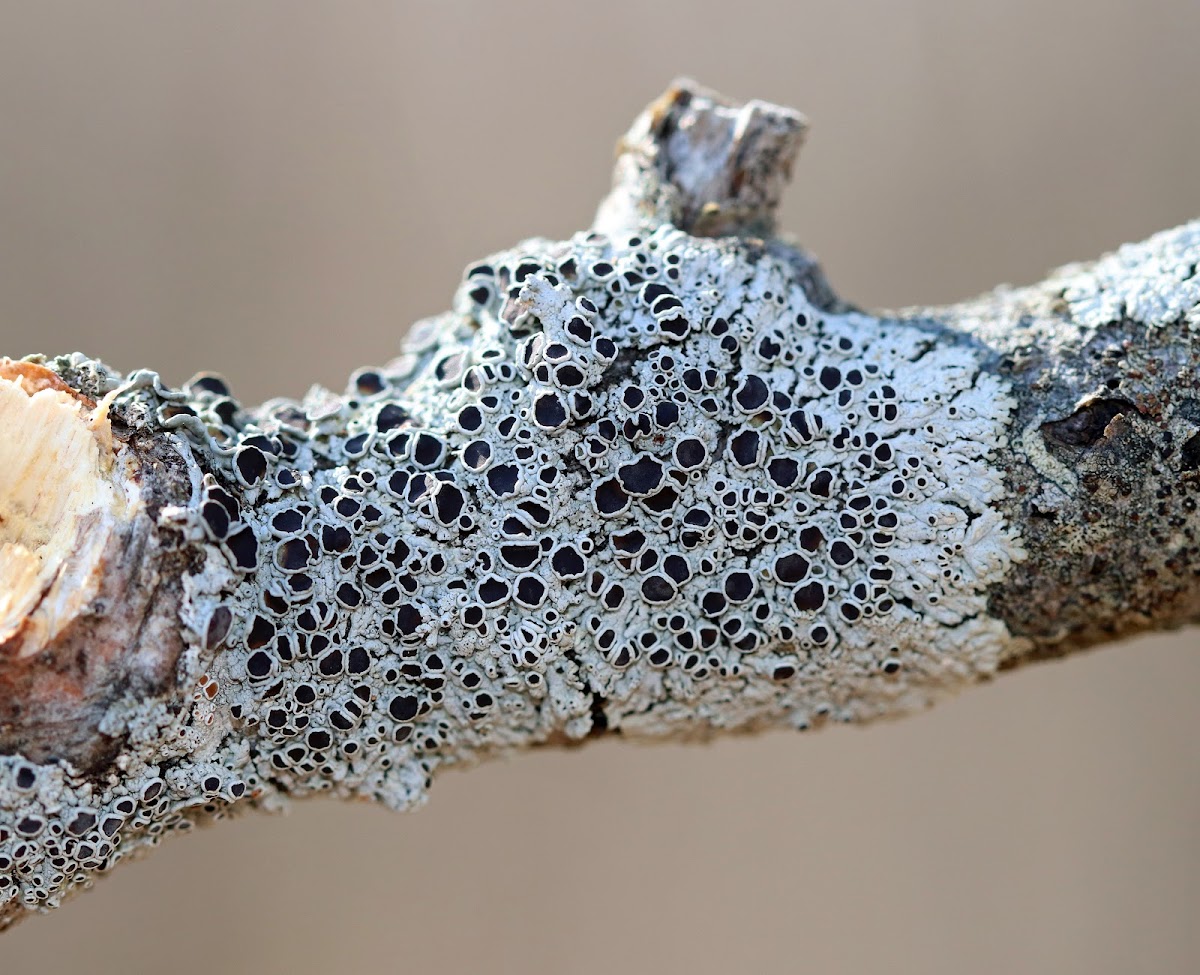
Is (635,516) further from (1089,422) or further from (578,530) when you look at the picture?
(1089,422)

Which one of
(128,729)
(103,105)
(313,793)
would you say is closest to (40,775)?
(128,729)

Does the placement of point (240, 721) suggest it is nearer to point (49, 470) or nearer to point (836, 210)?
point (49, 470)

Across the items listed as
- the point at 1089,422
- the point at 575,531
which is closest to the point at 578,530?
the point at 575,531

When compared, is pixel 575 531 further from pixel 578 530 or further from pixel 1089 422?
pixel 1089 422

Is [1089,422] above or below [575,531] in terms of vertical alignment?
above
